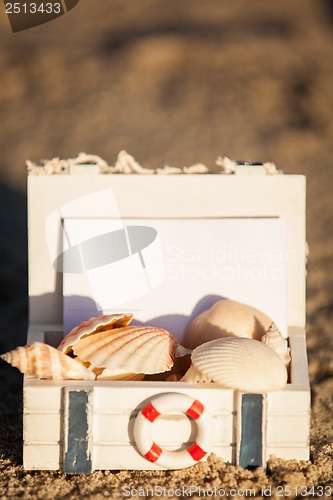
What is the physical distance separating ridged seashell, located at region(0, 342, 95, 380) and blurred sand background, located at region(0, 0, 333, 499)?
1.38 metres

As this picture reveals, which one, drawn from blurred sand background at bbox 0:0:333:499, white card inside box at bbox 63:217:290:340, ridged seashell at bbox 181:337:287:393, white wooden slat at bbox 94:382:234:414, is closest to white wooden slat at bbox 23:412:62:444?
white wooden slat at bbox 94:382:234:414

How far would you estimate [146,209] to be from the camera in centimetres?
247

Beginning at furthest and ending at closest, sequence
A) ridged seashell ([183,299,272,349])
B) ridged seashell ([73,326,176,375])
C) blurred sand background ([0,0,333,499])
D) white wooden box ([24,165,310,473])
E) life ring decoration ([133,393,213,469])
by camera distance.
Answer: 1. blurred sand background ([0,0,333,499])
2. white wooden box ([24,165,310,473])
3. ridged seashell ([183,299,272,349])
4. ridged seashell ([73,326,176,375])
5. life ring decoration ([133,393,213,469])

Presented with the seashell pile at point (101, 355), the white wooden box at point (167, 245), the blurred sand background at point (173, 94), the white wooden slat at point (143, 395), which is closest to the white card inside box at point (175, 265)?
the white wooden box at point (167, 245)

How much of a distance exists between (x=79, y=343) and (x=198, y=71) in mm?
3841

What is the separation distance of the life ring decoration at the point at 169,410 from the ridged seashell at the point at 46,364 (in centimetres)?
21

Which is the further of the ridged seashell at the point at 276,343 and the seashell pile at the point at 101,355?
the ridged seashell at the point at 276,343

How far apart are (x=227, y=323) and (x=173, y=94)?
340 centimetres

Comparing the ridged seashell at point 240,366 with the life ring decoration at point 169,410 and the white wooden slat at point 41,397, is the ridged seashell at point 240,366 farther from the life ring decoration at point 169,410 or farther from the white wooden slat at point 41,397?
the white wooden slat at point 41,397

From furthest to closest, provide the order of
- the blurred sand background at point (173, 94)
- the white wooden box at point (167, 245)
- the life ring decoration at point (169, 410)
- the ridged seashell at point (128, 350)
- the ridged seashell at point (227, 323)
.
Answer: the blurred sand background at point (173, 94) < the white wooden box at point (167, 245) < the ridged seashell at point (227, 323) < the ridged seashell at point (128, 350) < the life ring decoration at point (169, 410)

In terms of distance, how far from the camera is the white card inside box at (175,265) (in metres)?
2.44

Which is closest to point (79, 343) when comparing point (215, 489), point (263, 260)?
point (215, 489)

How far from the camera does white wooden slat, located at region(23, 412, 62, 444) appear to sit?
1.96 meters

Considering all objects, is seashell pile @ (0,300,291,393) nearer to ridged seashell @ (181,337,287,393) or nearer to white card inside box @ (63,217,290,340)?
ridged seashell @ (181,337,287,393)
